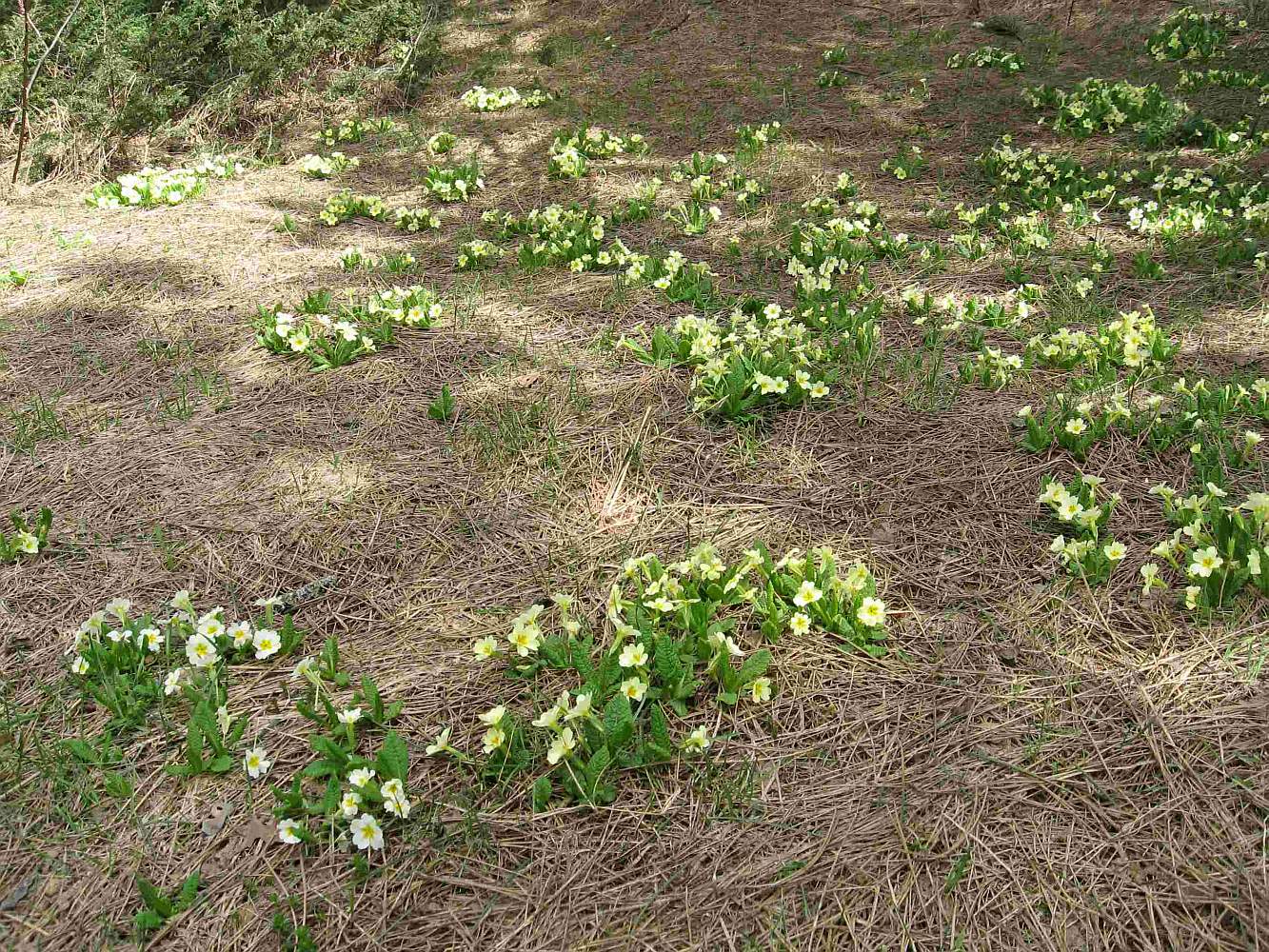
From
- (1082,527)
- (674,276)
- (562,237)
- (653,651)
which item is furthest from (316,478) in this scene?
(1082,527)

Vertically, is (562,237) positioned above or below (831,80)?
below

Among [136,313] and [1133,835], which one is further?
[136,313]

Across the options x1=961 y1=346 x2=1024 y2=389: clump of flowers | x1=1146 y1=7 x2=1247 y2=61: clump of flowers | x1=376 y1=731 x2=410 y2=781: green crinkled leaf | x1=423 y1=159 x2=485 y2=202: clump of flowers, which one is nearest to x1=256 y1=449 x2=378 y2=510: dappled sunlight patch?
x1=376 y1=731 x2=410 y2=781: green crinkled leaf

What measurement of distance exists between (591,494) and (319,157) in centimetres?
596

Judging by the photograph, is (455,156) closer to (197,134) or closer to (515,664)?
(197,134)

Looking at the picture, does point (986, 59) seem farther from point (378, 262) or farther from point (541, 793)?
point (541, 793)

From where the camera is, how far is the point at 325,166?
7.65 metres

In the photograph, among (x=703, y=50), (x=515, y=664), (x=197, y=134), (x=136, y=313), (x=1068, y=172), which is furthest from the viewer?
(x=703, y=50)

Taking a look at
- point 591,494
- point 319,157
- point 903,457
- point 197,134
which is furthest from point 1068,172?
point 197,134

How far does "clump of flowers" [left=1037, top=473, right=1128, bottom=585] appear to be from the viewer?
2.88 meters

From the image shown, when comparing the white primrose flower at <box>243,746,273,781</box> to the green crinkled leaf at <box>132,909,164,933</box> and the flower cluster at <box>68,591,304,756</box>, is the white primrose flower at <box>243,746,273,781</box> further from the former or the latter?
the green crinkled leaf at <box>132,909,164,933</box>

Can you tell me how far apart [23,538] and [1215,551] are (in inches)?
167

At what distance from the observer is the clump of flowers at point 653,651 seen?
2400 mm

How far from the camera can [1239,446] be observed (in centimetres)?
334
